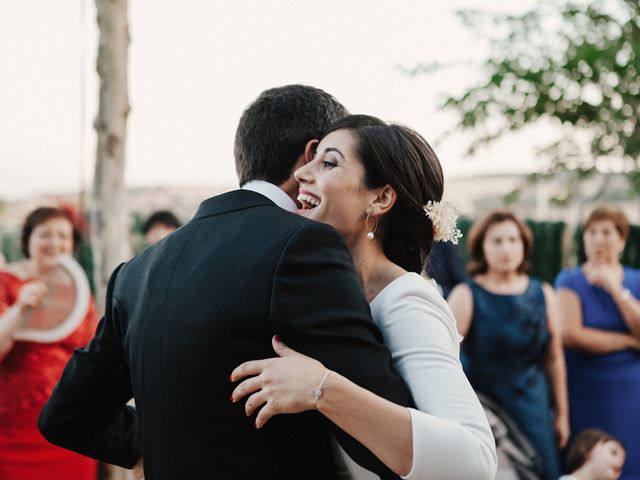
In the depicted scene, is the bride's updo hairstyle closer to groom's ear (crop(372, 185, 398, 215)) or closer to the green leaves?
groom's ear (crop(372, 185, 398, 215))

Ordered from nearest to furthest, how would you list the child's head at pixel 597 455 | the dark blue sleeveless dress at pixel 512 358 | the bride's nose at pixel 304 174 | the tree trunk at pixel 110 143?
the bride's nose at pixel 304 174
the tree trunk at pixel 110 143
the child's head at pixel 597 455
the dark blue sleeveless dress at pixel 512 358

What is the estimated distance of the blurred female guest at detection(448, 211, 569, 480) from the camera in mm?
5184

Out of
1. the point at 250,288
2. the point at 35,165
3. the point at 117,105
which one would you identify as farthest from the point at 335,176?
the point at 35,165

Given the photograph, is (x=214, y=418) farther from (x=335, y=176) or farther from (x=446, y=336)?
(x=335, y=176)

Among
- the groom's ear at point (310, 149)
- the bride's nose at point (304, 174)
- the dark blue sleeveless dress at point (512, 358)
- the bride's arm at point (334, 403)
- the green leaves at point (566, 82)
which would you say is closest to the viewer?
the bride's arm at point (334, 403)

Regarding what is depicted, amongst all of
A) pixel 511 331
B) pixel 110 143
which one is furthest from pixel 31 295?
pixel 511 331

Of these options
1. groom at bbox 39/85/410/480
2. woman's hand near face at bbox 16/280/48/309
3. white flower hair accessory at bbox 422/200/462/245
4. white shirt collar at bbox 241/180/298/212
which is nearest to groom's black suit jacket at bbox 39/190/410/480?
groom at bbox 39/85/410/480

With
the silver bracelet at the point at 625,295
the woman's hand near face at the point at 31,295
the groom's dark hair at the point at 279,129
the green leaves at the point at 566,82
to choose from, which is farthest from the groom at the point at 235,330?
the green leaves at the point at 566,82

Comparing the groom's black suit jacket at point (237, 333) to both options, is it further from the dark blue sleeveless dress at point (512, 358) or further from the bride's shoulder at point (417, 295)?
the dark blue sleeveless dress at point (512, 358)

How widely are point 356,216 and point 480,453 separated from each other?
2.11ft

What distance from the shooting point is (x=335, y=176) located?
6.97 feet

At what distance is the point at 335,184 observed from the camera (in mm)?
2123

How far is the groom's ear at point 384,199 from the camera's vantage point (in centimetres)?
219

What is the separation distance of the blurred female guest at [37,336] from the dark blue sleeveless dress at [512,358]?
2.13 m
